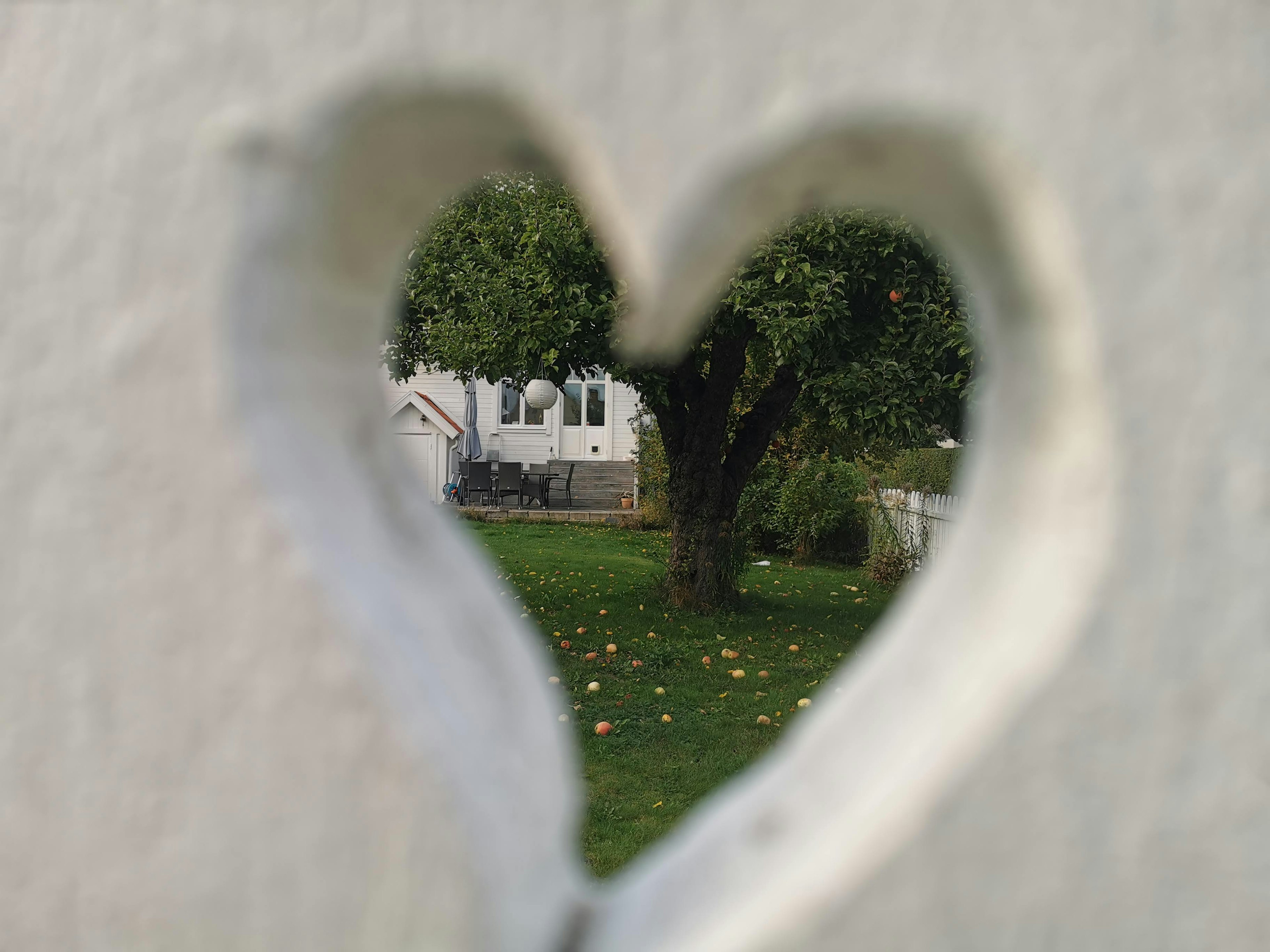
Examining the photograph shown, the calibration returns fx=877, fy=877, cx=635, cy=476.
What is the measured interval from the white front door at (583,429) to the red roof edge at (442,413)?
228 cm

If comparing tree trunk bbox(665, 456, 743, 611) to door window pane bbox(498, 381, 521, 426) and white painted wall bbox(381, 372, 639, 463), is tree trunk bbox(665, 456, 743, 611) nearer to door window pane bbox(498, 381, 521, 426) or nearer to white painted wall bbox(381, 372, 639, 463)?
white painted wall bbox(381, 372, 639, 463)

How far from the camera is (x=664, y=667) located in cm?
583

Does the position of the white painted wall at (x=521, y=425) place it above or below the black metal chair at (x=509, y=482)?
above

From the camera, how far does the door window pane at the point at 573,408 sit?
18875mm

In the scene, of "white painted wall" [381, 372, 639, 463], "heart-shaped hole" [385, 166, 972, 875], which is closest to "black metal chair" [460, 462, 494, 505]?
"white painted wall" [381, 372, 639, 463]

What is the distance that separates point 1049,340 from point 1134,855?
440mm

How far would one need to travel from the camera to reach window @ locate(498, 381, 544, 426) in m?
18.8

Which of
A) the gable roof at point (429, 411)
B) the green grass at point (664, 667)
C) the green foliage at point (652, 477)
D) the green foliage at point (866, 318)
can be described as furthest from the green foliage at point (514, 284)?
the gable roof at point (429, 411)

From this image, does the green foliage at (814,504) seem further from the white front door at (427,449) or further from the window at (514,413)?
the white front door at (427,449)

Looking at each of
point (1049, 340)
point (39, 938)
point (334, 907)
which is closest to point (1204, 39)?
point (1049, 340)

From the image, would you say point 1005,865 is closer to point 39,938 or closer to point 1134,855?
point 1134,855

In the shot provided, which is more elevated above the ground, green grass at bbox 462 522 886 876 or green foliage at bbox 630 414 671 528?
green foliage at bbox 630 414 671 528

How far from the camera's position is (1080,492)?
745mm

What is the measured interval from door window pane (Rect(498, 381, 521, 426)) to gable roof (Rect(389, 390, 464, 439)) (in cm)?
117
